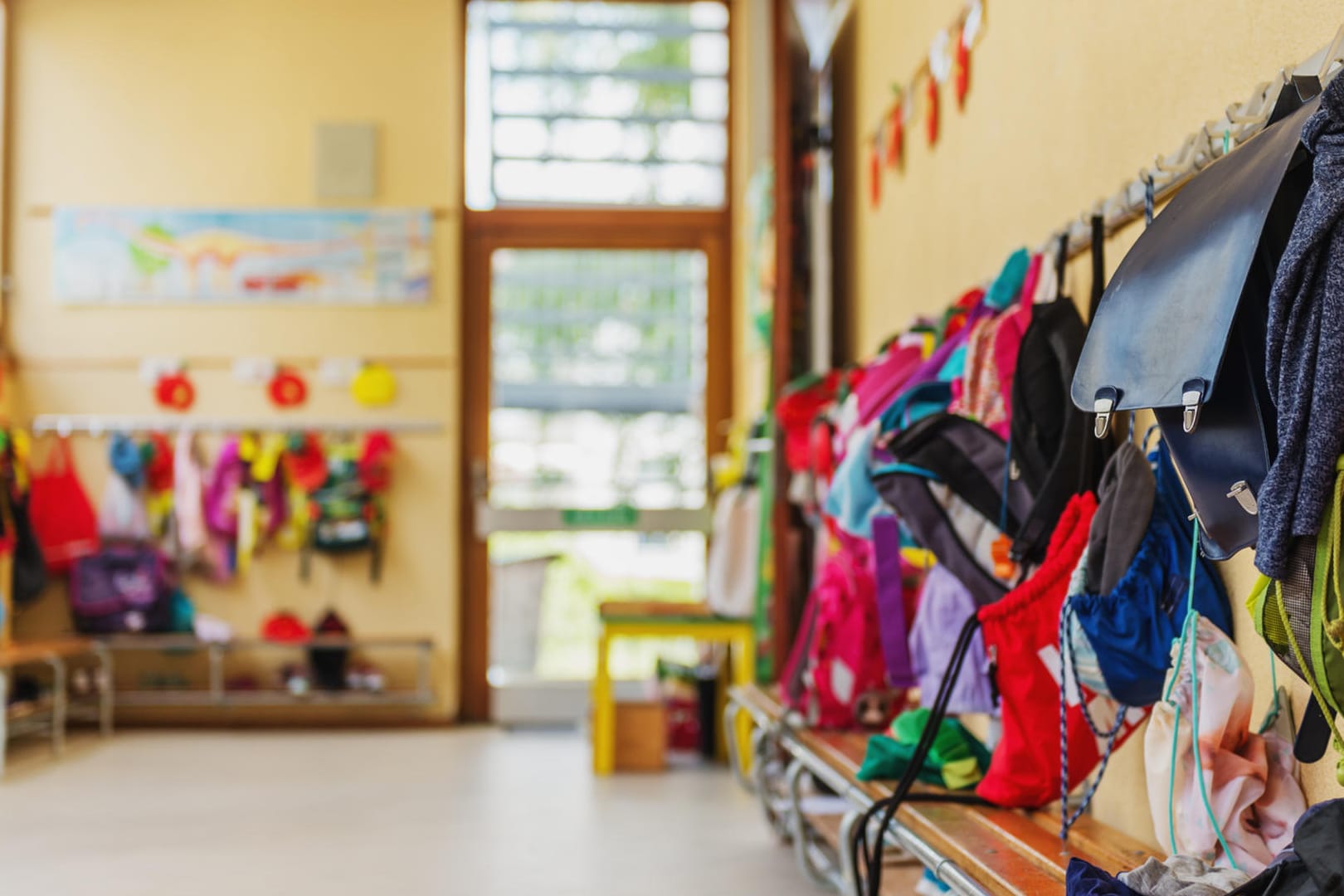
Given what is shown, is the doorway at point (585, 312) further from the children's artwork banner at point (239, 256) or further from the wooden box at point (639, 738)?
the wooden box at point (639, 738)

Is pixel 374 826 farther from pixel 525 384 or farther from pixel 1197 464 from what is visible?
pixel 1197 464

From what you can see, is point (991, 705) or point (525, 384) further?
point (525, 384)

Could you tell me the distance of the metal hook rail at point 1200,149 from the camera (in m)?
1.72

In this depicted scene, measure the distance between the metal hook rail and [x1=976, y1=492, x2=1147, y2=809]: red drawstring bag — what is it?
1.73 feet

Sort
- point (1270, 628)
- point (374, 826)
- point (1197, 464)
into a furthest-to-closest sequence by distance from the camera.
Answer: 1. point (374, 826)
2. point (1197, 464)
3. point (1270, 628)

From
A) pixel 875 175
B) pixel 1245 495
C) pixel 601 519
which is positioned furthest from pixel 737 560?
pixel 1245 495

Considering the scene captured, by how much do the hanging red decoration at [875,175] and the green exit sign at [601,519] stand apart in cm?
264

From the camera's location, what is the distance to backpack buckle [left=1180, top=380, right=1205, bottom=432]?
1.59 m

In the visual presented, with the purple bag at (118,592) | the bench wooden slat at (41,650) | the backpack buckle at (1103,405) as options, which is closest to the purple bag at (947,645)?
the backpack buckle at (1103,405)

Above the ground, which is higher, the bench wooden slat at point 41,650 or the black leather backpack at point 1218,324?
the black leather backpack at point 1218,324

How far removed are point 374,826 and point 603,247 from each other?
3.51m

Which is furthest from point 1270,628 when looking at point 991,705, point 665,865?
point 665,865

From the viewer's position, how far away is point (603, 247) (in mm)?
7160

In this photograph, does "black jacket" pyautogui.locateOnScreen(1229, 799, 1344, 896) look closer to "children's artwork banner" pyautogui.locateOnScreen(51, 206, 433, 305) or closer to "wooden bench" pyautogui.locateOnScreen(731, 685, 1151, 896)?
"wooden bench" pyautogui.locateOnScreen(731, 685, 1151, 896)
